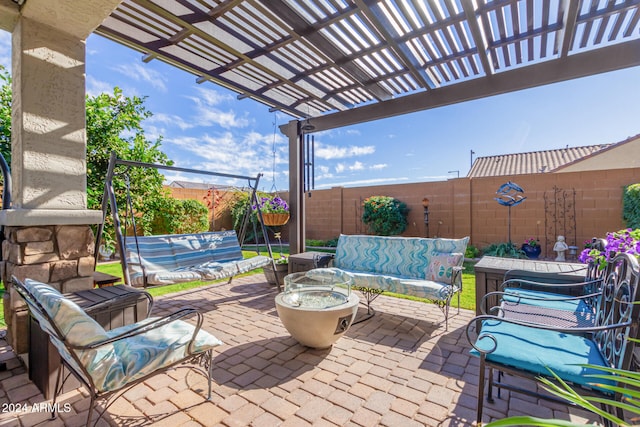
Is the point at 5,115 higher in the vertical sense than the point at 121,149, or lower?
higher

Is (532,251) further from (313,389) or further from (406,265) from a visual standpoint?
(313,389)

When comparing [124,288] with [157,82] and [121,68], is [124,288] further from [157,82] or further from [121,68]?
[157,82]

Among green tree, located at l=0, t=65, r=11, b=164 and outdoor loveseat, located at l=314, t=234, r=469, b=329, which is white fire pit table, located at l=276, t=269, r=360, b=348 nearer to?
outdoor loveseat, located at l=314, t=234, r=469, b=329

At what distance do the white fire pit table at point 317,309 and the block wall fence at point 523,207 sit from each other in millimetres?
5901

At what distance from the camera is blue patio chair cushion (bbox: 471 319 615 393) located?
4.61ft

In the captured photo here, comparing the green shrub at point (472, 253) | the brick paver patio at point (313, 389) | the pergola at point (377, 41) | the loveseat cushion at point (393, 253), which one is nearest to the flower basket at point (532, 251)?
the green shrub at point (472, 253)

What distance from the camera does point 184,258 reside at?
3838 millimetres

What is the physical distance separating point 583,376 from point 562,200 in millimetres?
6580

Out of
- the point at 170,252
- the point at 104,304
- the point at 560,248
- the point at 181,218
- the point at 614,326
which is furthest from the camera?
the point at 181,218

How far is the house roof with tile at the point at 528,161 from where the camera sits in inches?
518

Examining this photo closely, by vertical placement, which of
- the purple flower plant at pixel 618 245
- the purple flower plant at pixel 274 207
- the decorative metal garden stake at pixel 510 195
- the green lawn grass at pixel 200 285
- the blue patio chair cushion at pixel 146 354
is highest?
the decorative metal garden stake at pixel 510 195

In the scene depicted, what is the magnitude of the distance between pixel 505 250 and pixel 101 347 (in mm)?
7143

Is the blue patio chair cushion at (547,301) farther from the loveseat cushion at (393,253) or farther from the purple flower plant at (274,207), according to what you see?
the purple flower plant at (274,207)

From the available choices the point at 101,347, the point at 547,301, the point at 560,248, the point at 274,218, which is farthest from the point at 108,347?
the point at 560,248
